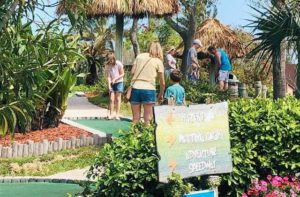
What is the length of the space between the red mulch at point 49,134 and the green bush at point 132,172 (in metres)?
5.08

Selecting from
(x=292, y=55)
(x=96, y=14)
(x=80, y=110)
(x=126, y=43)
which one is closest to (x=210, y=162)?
(x=292, y=55)

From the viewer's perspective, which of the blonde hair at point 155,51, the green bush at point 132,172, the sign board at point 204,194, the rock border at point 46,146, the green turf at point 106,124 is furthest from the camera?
the green turf at point 106,124

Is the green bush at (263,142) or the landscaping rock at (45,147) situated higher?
the green bush at (263,142)

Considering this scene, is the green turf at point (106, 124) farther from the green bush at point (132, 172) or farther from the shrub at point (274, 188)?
the green bush at point (132, 172)

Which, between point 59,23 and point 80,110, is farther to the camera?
point 80,110

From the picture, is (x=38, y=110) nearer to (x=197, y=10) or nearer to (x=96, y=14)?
(x=96, y=14)

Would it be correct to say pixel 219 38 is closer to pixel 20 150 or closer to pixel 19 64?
pixel 20 150

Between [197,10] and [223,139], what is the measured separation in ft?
92.9

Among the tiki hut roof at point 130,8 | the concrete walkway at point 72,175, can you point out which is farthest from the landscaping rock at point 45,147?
the tiki hut roof at point 130,8

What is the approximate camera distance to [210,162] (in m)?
6.04

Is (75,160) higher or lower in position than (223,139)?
lower

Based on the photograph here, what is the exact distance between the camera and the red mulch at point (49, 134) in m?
11.7

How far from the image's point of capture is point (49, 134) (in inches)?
496

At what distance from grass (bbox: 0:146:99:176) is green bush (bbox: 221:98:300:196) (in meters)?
3.41
